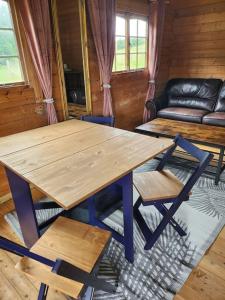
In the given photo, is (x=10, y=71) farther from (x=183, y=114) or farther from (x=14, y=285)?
(x=183, y=114)

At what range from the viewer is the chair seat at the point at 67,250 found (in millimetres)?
915

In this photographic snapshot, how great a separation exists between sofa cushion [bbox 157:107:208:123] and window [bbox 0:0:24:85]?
2.38m

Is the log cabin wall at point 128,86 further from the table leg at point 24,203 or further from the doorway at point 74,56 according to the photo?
the table leg at point 24,203

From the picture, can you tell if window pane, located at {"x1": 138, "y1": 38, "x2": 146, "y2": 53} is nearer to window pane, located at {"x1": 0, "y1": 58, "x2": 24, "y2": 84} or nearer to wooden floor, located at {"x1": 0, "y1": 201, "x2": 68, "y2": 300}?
window pane, located at {"x1": 0, "y1": 58, "x2": 24, "y2": 84}

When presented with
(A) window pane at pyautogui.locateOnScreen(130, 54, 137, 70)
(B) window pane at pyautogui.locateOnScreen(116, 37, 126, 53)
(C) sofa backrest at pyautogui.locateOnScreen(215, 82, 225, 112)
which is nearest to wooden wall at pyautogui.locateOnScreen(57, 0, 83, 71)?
(B) window pane at pyautogui.locateOnScreen(116, 37, 126, 53)

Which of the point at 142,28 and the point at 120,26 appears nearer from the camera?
the point at 120,26

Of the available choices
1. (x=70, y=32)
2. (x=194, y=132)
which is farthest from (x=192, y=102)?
(x=70, y=32)

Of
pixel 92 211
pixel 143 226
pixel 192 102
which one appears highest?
pixel 192 102

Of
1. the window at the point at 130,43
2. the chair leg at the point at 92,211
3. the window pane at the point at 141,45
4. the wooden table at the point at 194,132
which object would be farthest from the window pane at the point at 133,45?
the chair leg at the point at 92,211

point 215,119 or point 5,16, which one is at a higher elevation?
point 5,16

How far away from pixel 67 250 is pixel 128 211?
0.43 metres

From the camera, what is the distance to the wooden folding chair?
2.79 feet

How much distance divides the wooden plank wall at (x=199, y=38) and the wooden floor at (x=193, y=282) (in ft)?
10.9

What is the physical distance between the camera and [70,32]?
3.05 metres
